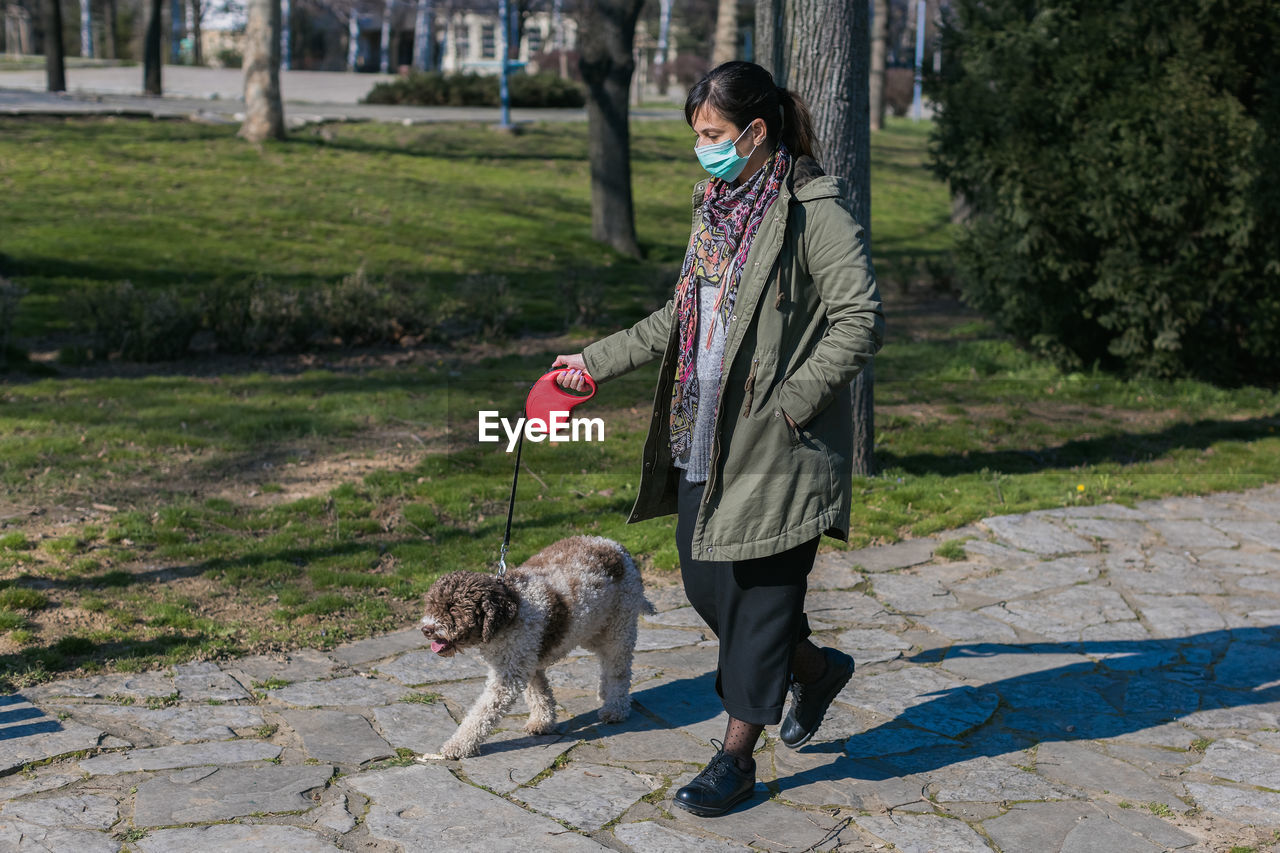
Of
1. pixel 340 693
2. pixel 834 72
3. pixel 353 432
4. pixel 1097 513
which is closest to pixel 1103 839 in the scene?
pixel 340 693

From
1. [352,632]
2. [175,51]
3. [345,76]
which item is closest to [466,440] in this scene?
[352,632]

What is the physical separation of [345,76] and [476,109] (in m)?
14.8

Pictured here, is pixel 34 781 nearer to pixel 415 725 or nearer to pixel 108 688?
pixel 108 688

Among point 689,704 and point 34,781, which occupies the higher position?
point 34,781

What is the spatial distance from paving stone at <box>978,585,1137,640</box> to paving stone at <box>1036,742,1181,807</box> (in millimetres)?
1287

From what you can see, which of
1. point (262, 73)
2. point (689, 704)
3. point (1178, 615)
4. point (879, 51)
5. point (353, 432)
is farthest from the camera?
point (879, 51)

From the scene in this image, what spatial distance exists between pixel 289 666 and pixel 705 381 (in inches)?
96.3

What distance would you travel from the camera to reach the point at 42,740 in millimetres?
4156

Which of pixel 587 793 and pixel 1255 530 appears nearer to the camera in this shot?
pixel 587 793

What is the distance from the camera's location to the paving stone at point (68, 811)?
3602 mm

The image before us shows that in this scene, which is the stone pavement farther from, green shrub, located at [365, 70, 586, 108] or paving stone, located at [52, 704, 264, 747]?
green shrub, located at [365, 70, 586, 108]

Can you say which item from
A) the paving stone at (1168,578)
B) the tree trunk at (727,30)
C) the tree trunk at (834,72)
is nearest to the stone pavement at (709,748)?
the paving stone at (1168,578)

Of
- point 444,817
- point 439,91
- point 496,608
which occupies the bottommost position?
point 444,817

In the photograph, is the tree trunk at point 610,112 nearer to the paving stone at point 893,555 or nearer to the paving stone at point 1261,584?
the paving stone at point 893,555
